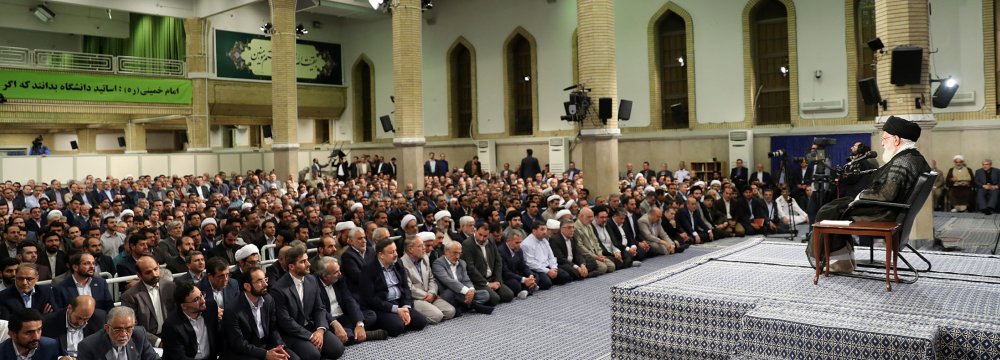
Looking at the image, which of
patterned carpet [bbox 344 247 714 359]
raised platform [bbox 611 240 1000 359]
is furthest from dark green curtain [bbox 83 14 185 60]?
raised platform [bbox 611 240 1000 359]

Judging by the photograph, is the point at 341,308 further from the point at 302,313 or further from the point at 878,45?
the point at 878,45

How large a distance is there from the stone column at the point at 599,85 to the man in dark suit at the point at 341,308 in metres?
7.10

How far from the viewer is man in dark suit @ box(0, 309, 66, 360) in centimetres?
382

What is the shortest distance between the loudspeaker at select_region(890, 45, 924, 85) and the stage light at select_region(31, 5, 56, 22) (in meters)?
19.1

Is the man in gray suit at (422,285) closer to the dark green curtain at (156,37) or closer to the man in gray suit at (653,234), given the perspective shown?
the man in gray suit at (653,234)

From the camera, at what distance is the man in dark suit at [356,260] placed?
607 centimetres

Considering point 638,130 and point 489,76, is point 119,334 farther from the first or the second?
point 489,76

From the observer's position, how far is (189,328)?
4555 millimetres

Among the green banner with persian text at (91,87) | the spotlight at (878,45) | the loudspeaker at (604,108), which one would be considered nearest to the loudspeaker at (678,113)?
the loudspeaker at (604,108)

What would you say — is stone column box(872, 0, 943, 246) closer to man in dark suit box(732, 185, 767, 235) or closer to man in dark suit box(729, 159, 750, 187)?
man in dark suit box(732, 185, 767, 235)

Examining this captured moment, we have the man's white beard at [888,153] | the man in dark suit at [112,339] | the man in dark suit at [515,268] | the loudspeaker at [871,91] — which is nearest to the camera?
the man in dark suit at [112,339]

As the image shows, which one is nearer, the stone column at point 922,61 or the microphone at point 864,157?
the microphone at point 864,157

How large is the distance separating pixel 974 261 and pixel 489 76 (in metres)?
16.4

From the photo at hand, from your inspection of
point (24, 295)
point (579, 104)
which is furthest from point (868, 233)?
point (579, 104)
